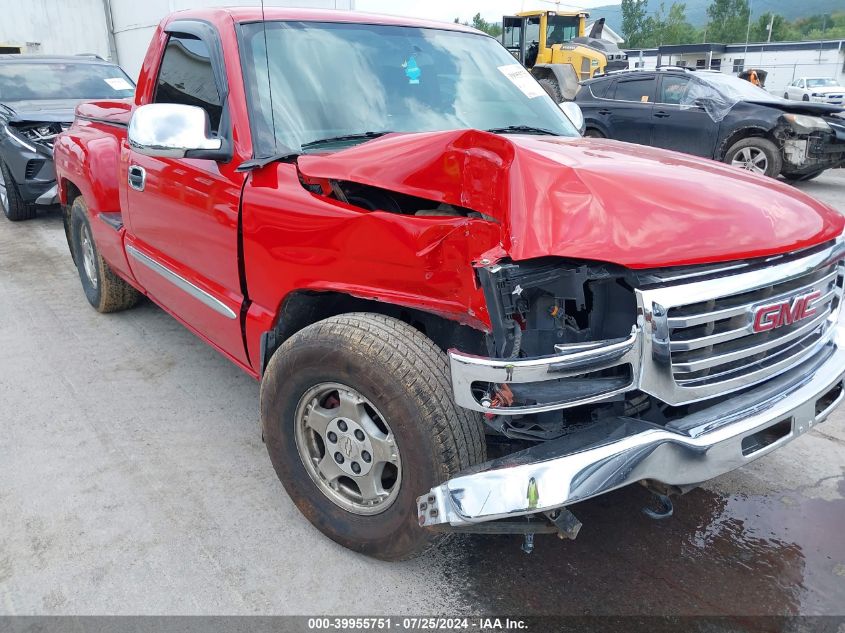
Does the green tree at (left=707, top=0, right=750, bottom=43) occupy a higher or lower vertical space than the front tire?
higher

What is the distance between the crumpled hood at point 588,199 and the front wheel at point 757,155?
812cm

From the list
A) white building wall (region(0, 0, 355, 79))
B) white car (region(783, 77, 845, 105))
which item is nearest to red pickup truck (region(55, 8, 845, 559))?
white building wall (region(0, 0, 355, 79))

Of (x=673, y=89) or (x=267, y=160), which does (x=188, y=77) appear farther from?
(x=673, y=89)

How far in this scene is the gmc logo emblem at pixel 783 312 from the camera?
2.04 m

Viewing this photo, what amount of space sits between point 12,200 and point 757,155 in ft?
32.6

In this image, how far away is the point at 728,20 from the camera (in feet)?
280

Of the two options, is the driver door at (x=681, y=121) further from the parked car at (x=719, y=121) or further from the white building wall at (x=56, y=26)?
the white building wall at (x=56, y=26)

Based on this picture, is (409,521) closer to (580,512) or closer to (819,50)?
(580,512)

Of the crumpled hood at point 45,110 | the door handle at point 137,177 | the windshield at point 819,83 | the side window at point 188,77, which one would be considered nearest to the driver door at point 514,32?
the crumpled hood at point 45,110

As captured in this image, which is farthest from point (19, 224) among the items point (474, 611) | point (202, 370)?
point (474, 611)

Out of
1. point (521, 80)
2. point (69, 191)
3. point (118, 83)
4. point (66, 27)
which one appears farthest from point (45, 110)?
point (66, 27)

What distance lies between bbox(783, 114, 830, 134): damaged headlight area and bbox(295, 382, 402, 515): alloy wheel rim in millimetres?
9154

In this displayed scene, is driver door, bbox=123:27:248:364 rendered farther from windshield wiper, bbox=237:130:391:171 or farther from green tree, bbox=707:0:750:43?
green tree, bbox=707:0:750:43

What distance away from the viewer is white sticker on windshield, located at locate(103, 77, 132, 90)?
28.1 ft
